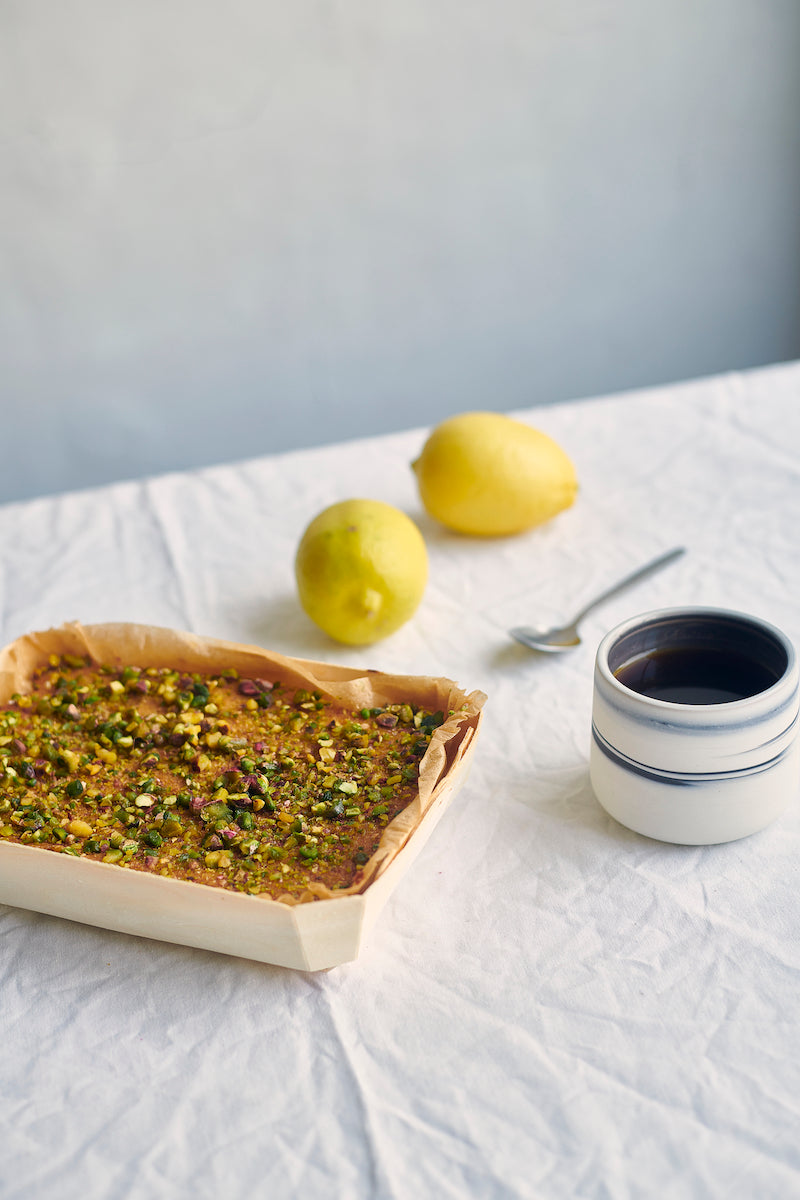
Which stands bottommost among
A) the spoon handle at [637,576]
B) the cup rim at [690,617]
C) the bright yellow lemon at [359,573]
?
the spoon handle at [637,576]

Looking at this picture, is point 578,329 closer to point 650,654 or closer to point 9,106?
point 9,106

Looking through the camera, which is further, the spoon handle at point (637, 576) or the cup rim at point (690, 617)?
the spoon handle at point (637, 576)

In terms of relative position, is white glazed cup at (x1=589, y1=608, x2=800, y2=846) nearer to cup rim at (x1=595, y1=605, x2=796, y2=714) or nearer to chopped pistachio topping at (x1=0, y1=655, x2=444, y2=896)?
cup rim at (x1=595, y1=605, x2=796, y2=714)

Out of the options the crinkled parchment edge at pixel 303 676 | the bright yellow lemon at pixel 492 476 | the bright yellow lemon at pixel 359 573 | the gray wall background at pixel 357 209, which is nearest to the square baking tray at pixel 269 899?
the crinkled parchment edge at pixel 303 676

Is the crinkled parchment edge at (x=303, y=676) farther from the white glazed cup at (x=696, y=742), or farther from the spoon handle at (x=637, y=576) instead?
the spoon handle at (x=637, y=576)

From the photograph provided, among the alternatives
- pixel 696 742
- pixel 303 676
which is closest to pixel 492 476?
pixel 303 676

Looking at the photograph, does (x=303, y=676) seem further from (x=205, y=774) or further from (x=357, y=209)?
(x=357, y=209)
